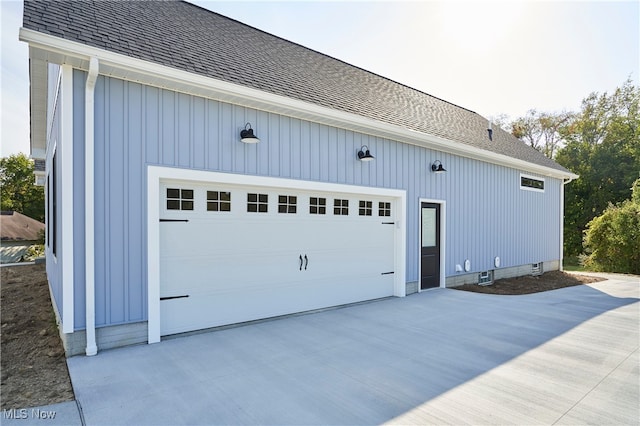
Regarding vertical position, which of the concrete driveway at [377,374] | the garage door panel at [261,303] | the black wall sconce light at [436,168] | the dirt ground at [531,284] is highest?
the black wall sconce light at [436,168]

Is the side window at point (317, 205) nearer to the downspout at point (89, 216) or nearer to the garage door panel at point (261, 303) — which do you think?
the garage door panel at point (261, 303)

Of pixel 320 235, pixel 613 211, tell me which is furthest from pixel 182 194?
pixel 613 211

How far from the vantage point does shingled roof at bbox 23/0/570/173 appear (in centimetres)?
415

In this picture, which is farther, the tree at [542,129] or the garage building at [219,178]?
the tree at [542,129]

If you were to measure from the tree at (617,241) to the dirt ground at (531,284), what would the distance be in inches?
130

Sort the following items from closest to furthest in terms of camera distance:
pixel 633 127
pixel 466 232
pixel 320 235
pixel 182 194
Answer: pixel 182 194, pixel 320 235, pixel 466 232, pixel 633 127

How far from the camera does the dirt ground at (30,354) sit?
9.66 feet

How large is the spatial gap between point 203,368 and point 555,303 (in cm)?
627

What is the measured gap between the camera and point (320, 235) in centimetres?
591

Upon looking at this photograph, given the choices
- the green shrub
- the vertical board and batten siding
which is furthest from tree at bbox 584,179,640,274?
the green shrub

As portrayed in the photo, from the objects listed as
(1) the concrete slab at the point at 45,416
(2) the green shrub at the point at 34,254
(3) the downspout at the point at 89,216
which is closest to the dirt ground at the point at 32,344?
(1) the concrete slab at the point at 45,416

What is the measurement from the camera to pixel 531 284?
30.5 ft

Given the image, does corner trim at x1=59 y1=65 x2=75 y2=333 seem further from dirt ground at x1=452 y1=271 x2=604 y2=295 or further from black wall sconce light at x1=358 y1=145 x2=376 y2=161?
dirt ground at x1=452 y1=271 x2=604 y2=295

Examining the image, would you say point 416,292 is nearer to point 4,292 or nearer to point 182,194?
point 182,194
